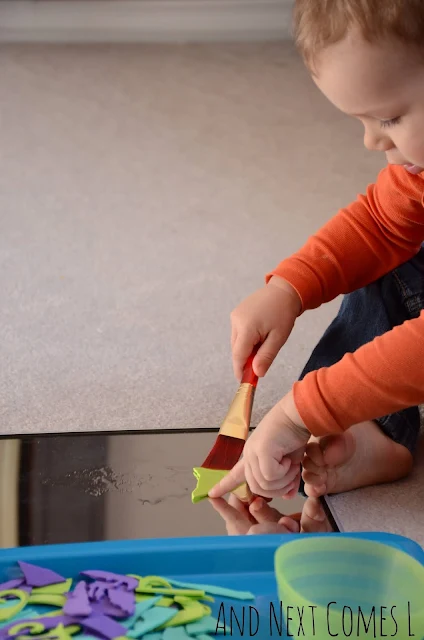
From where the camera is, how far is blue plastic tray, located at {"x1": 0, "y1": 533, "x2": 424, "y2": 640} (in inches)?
26.8

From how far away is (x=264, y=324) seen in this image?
33.5 inches

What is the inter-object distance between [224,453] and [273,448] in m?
0.11

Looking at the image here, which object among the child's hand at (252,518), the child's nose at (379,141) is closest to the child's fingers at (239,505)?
the child's hand at (252,518)

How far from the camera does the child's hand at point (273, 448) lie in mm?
725

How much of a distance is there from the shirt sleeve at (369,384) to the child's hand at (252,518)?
0.33 ft

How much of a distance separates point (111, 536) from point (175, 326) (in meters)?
0.47

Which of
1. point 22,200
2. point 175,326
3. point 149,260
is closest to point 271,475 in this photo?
point 175,326

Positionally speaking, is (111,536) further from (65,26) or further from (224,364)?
(65,26)

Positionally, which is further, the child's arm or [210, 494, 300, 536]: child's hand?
the child's arm

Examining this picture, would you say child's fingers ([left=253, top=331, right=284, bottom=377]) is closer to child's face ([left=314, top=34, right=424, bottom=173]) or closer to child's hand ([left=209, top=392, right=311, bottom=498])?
child's hand ([left=209, top=392, right=311, bottom=498])

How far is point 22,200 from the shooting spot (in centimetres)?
155

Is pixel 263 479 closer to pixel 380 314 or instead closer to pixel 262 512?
pixel 262 512

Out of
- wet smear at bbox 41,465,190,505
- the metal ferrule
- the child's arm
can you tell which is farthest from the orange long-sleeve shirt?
wet smear at bbox 41,465,190,505

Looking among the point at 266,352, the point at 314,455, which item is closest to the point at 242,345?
the point at 266,352
